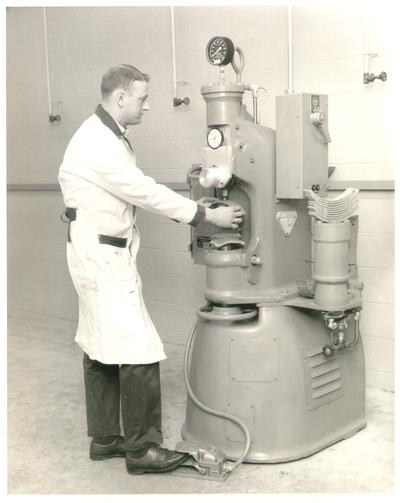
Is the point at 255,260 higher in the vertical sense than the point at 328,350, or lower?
higher

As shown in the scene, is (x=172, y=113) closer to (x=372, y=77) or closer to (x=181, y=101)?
(x=181, y=101)

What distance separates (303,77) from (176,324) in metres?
1.86

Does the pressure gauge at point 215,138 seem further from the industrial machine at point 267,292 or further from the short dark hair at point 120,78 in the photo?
the short dark hair at point 120,78

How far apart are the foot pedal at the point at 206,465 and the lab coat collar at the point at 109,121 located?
1326 mm

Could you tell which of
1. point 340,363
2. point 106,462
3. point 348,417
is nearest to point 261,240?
point 340,363

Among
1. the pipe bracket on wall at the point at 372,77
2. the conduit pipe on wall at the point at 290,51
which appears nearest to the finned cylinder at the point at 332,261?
the pipe bracket on wall at the point at 372,77

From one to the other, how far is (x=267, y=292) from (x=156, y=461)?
0.83 m

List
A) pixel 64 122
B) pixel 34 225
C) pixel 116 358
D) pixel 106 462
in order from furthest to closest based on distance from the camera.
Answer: pixel 34 225 < pixel 64 122 < pixel 106 462 < pixel 116 358

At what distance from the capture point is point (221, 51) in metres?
2.91

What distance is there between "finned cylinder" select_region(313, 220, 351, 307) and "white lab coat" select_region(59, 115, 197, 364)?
0.54m

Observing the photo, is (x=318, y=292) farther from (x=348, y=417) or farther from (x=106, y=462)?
(x=106, y=462)

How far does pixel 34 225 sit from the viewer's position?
5938 mm

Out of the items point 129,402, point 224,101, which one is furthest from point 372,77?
point 129,402

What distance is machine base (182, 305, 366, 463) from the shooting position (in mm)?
2955
